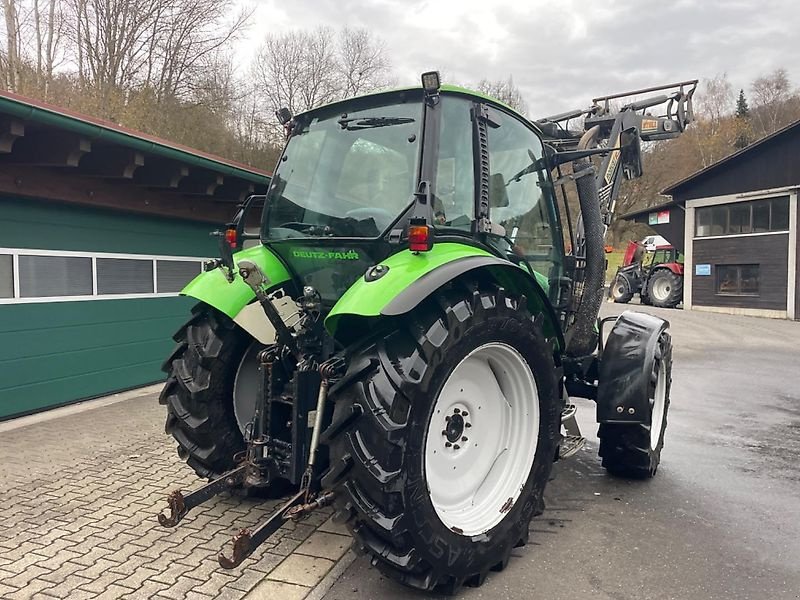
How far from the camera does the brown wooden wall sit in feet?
62.3

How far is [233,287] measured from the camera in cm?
347

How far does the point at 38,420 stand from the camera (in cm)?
601

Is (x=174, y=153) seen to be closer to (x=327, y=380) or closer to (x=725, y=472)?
(x=327, y=380)

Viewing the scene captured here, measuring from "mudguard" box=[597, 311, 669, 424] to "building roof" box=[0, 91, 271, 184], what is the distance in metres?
4.94

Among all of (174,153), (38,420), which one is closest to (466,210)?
(174,153)

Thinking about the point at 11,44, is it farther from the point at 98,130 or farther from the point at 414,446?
the point at 414,446

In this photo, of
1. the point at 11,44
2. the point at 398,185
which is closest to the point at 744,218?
the point at 398,185

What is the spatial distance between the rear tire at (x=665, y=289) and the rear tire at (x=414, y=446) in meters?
21.8

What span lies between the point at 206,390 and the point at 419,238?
1.66m

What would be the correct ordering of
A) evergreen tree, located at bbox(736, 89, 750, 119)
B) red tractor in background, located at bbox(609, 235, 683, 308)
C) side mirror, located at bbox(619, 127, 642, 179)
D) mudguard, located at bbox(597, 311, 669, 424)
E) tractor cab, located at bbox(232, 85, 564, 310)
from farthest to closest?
evergreen tree, located at bbox(736, 89, 750, 119), red tractor in background, located at bbox(609, 235, 683, 308), side mirror, located at bbox(619, 127, 642, 179), mudguard, located at bbox(597, 311, 669, 424), tractor cab, located at bbox(232, 85, 564, 310)

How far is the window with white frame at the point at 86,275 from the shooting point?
5980 mm

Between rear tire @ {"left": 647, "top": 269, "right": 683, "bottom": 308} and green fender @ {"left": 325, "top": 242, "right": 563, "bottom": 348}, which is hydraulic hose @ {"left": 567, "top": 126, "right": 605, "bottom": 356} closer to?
green fender @ {"left": 325, "top": 242, "right": 563, "bottom": 348}

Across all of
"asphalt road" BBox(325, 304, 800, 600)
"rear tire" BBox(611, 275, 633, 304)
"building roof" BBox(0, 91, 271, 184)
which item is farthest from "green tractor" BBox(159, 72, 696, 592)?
"rear tire" BBox(611, 275, 633, 304)

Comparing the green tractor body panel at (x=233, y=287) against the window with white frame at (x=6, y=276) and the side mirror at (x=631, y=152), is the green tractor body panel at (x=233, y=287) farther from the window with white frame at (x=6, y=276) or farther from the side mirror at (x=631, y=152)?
the window with white frame at (x=6, y=276)
